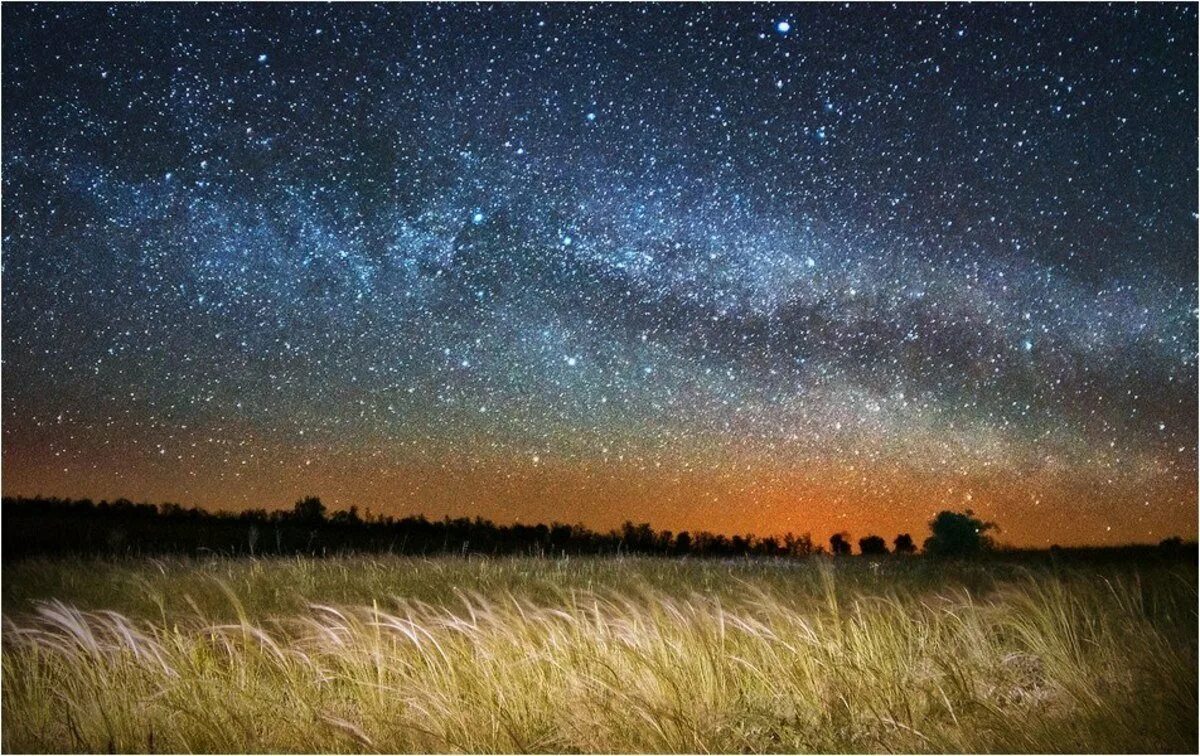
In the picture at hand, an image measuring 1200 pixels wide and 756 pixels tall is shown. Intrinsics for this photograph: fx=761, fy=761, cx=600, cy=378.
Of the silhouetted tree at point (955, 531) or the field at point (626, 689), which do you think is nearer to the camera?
the field at point (626, 689)

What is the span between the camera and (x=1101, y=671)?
3.91m

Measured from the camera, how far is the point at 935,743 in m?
3.23

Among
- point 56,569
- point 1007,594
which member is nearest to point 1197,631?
point 1007,594

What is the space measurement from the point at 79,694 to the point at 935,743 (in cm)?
399

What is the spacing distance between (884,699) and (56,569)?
33.7ft

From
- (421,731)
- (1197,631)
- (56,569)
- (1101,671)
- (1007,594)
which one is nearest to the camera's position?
(421,731)

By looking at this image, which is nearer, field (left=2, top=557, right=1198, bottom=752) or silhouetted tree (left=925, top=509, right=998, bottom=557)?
field (left=2, top=557, right=1198, bottom=752)

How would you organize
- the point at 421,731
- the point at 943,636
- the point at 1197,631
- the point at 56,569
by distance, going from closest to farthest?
the point at 421,731 → the point at 943,636 → the point at 1197,631 → the point at 56,569

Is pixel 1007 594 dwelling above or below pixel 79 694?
above

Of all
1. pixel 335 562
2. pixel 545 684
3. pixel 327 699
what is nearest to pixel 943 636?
pixel 545 684

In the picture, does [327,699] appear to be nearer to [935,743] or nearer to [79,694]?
[79,694]

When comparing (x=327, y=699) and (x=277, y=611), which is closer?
(x=327, y=699)

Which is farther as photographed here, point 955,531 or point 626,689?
point 955,531

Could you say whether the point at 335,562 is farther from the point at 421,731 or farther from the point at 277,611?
the point at 421,731
